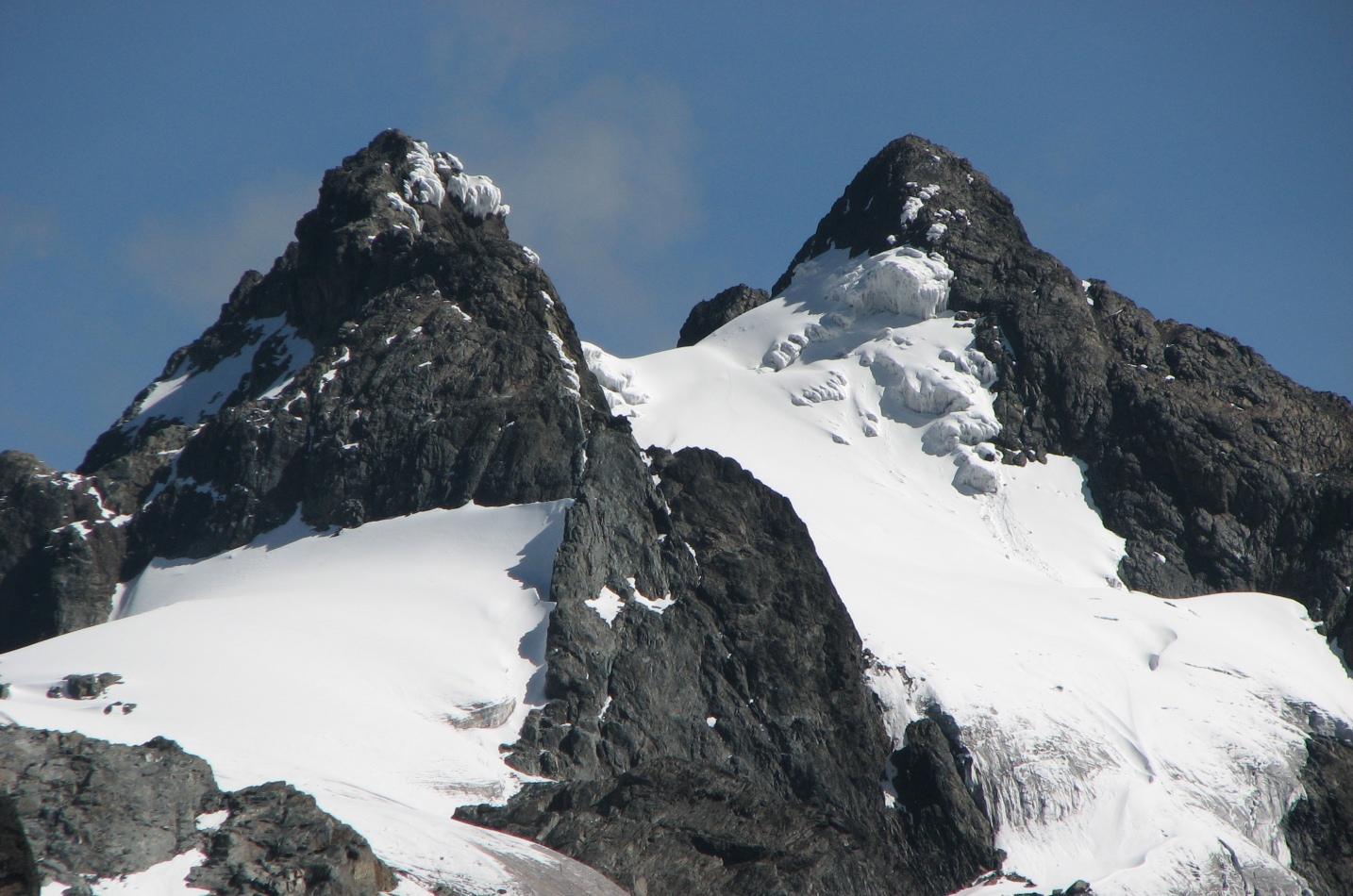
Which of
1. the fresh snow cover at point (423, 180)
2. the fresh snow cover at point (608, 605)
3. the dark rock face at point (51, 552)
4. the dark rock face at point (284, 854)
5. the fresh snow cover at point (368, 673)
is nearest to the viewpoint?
the dark rock face at point (284, 854)

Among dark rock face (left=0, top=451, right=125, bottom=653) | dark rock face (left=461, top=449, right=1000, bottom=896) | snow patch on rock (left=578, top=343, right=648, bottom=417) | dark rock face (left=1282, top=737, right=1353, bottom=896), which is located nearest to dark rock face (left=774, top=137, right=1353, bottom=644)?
dark rock face (left=1282, top=737, right=1353, bottom=896)

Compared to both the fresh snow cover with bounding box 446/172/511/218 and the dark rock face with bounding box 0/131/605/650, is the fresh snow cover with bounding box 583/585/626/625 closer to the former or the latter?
the dark rock face with bounding box 0/131/605/650

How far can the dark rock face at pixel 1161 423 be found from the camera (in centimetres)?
7388

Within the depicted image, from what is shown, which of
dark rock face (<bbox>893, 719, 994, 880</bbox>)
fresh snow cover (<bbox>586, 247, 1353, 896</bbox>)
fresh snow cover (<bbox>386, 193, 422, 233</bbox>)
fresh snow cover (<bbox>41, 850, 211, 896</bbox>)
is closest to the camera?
fresh snow cover (<bbox>41, 850, 211, 896</bbox>)

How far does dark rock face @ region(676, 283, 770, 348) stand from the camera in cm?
10112

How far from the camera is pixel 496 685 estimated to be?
4603 centimetres

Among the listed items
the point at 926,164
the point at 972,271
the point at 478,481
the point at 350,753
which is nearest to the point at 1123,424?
the point at 972,271

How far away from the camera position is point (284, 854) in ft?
88.4

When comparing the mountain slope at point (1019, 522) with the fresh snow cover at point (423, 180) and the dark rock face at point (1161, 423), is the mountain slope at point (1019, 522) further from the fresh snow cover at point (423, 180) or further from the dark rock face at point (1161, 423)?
the fresh snow cover at point (423, 180)

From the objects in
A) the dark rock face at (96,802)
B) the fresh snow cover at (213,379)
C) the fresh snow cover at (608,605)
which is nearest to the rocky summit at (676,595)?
the dark rock face at (96,802)

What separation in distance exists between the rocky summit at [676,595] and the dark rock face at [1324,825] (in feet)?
0.64

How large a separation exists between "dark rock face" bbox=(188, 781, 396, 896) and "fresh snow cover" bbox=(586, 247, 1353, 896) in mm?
29365

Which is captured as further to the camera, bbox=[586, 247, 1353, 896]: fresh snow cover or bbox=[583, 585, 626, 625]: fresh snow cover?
bbox=[586, 247, 1353, 896]: fresh snow cover

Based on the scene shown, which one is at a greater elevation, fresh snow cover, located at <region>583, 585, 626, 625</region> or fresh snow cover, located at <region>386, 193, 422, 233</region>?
fresh snow cover, located at <region>386, 193, 422, 233</region>
